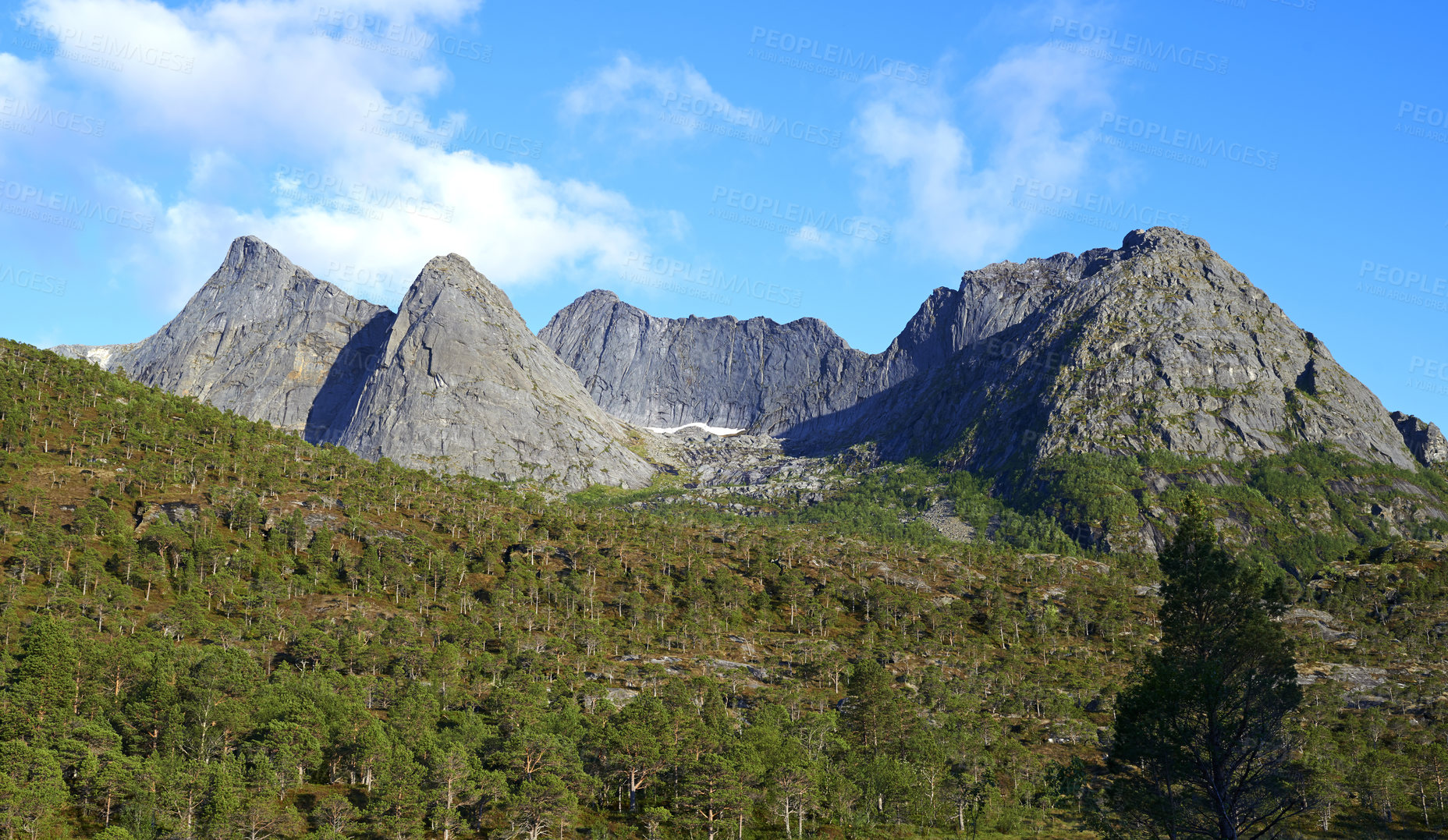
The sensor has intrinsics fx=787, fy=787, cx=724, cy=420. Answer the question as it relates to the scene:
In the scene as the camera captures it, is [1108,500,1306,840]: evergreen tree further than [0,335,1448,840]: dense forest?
No

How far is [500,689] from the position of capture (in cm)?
11238

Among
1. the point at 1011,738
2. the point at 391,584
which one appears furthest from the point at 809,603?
the point at 391,584

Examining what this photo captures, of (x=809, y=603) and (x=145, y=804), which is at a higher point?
(x=809, y=603)

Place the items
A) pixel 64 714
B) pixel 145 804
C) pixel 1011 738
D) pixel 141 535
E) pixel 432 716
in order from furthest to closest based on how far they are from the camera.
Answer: pixel 141 535 → pixel 1011 738 → pixel 432 716 → pixel 64 714 → pixel 145 804

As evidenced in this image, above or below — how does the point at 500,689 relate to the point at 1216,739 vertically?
below

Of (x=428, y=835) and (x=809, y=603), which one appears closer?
(x=428, y=835)

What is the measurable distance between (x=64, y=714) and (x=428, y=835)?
41400 millimetres

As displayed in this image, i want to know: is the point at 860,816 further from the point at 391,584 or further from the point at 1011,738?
the point at 391,584

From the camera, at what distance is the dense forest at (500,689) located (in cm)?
7981

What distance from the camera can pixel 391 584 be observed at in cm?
16762

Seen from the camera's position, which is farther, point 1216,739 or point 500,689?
point 500,689

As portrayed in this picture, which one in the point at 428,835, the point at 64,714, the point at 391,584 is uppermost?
the point at 391,584

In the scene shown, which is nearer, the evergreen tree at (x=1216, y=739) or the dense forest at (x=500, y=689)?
the evergreen tree at (x=1216, y=739)

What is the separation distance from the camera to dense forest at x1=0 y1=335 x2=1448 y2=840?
79.8 meters
